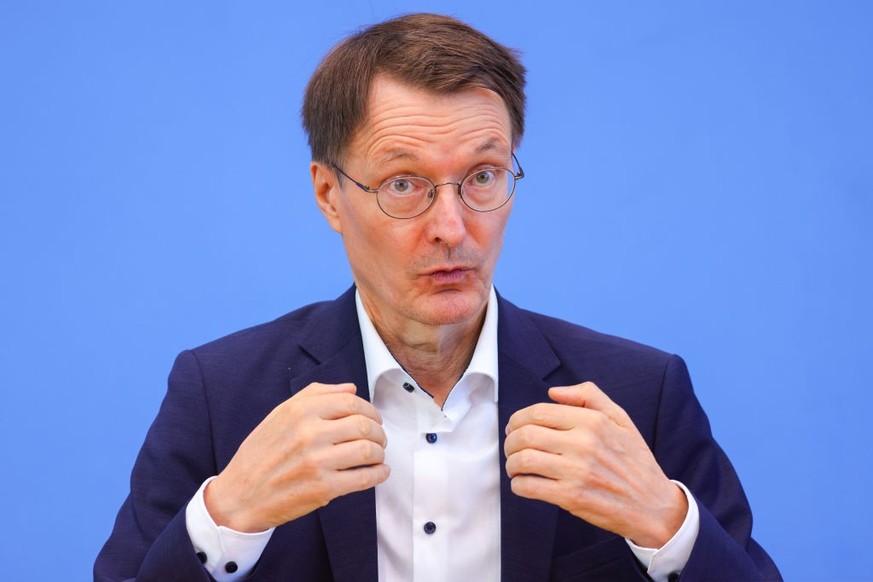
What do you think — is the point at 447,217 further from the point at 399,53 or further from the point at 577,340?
the point at 577,340

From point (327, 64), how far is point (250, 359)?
0.67 meters

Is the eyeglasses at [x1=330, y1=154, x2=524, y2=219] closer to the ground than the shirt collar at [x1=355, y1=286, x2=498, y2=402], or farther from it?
farther from it

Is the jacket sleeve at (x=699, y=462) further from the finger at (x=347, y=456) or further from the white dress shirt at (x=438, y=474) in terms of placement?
the finger at (x=347, y=456)

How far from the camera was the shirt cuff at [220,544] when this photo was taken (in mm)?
1965

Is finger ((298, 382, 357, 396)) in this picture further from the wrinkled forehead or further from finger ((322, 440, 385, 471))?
the wrinkled forehead

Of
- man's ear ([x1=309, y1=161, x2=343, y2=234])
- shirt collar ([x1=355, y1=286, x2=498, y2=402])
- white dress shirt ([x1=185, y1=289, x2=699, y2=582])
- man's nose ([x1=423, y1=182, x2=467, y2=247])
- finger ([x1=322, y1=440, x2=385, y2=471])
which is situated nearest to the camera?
finger ([x1=322, y1=440, x2=385, y2=471])

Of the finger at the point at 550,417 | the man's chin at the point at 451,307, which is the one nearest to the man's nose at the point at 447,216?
the man's chin at the point at 451,307

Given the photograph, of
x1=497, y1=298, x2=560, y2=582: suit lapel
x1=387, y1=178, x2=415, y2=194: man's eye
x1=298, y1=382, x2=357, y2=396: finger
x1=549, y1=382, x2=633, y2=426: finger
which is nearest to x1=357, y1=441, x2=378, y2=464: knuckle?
x1=298, y1=382, x2=357, y2=396: finger

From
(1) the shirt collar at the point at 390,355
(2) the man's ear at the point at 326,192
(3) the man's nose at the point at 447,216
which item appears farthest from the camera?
(2) the man's ear at the point at 326,192

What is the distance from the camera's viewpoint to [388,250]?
2.23 m

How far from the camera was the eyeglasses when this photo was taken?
86.6 inches

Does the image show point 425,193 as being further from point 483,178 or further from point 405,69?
point 405,69

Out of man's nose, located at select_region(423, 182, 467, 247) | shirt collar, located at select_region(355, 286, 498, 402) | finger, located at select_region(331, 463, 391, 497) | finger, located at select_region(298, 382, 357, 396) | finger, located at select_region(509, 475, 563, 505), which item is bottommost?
finger, located at select_region(509, 475, 563, 505)

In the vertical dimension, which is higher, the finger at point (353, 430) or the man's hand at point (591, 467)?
the finger at point (353, 430)
